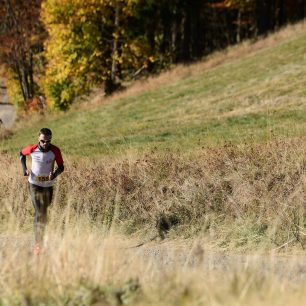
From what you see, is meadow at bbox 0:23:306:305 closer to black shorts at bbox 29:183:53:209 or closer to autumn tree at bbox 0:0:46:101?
black shorts at bbox 29:183:53:209

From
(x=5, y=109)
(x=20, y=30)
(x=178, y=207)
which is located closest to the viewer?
(x=178, y=207)

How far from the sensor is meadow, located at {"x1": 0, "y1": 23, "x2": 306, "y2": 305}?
539 centimetres

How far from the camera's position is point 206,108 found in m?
Answer: 21.4

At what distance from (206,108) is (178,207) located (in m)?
11.5

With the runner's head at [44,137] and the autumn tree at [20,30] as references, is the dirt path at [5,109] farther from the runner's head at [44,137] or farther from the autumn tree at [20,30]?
the runner's head at [44,137]

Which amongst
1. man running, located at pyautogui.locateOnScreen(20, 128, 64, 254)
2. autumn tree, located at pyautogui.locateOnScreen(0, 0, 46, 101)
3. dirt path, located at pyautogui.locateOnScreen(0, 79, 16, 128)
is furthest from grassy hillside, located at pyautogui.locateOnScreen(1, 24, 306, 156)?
dirt path, located at pyautogui.locateOnScreen(0, 79, 16, 128)

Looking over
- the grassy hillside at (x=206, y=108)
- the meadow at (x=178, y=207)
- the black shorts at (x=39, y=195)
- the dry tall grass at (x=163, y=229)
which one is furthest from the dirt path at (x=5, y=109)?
the black shorts at (x=39, y=195)

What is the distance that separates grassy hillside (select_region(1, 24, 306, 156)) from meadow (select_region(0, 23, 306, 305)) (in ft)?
0.37

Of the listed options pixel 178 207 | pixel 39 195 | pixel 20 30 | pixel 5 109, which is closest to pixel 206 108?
pixel 178 207

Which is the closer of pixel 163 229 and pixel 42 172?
pixel 42 172

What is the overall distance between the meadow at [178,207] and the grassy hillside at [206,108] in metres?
0.11

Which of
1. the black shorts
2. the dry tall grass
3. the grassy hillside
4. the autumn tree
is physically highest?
the autumn tree

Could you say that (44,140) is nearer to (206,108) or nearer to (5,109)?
(206,108)

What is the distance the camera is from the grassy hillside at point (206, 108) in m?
15.5
